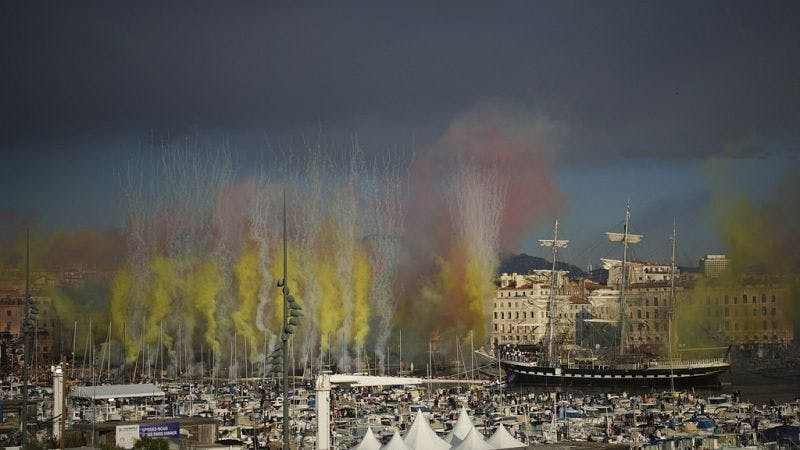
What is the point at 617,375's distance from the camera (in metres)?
96.1

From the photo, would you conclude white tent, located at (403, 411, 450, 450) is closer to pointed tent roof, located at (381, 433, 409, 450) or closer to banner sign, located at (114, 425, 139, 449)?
pointed tent roof, located at (381, 433, 409, 450)

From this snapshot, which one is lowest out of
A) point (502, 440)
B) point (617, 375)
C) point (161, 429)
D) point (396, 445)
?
point (617, 375)

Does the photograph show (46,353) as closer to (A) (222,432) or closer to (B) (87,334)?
(B) (87,334)

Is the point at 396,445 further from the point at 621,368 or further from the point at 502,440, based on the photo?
the point at 621,368

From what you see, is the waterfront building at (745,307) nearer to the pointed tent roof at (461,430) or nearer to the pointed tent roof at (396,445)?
the pointed tent roof at (461,430)

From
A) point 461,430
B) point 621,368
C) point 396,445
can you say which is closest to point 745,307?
point 621,368

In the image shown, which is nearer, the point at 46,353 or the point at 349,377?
the point at 349,377

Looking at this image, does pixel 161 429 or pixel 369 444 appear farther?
pixel 369 444

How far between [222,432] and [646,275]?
103297 millimetres

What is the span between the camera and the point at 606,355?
4033 inches

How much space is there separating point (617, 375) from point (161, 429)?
67.6 meters

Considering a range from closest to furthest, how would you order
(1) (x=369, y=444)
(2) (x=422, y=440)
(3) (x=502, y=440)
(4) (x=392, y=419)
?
(3) (x=502, y=440) < (2) (x=422, y=440) < (1) (x=369, y=444) < (4) (x=392, y=419)

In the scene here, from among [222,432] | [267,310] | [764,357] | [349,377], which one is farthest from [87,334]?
[764,357]

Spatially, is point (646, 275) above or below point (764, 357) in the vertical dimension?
above
